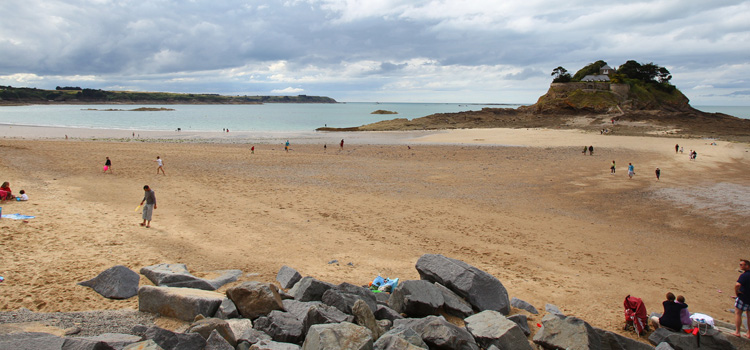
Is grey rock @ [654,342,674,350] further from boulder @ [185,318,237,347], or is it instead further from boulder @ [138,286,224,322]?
boulder @ [138,286,224,322]

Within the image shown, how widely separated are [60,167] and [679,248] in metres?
28.3

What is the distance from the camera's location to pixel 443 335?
6.14 m

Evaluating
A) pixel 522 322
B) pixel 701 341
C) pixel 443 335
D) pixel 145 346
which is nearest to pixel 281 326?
pixel 145 346

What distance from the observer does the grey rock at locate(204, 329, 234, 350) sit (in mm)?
5408

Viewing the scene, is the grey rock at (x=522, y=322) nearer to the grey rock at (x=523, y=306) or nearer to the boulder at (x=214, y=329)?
the grey rock at (x=523, y=306)

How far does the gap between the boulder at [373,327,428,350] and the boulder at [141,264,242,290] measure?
4.03m

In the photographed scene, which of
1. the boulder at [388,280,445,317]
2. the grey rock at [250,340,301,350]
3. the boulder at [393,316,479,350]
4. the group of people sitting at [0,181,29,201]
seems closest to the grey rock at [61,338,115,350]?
the grey rock at [250,340,301,350]

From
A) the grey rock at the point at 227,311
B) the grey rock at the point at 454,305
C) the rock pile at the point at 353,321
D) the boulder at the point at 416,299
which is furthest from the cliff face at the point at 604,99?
the grey rock at the point at 227,311

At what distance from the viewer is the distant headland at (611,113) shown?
208 feet

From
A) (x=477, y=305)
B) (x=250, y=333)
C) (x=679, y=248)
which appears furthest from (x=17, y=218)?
(x=679, y=248)

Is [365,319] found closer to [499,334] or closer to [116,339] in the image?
[499,334]

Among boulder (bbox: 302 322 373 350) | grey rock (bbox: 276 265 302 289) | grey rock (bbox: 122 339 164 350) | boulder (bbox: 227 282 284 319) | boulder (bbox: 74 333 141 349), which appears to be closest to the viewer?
grey rock (bbox: 122 339 164 350)

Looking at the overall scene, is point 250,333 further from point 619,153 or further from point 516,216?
point 619,153

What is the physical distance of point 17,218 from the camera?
1259cm
